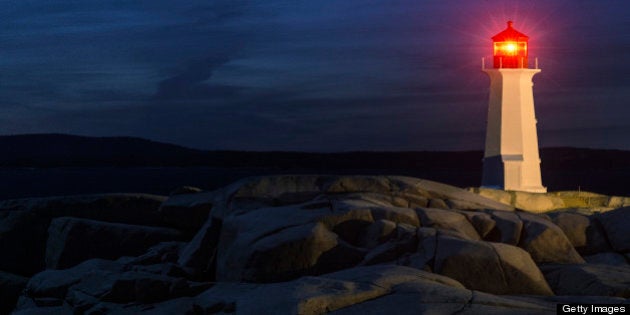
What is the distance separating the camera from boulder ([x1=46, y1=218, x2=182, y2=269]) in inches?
608

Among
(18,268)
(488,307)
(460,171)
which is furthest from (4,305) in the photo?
(460,171)

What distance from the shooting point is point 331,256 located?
11.3 m

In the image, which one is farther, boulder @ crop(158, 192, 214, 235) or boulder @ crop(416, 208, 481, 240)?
boulder @ crop(158, 192, 214, 235)

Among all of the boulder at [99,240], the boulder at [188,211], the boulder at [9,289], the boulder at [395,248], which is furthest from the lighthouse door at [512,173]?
the boulder at [395,248]

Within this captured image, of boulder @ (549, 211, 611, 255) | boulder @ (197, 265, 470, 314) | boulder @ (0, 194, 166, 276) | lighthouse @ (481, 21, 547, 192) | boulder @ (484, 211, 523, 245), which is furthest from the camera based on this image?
lighthouse @ (481, 21, 547, 192)

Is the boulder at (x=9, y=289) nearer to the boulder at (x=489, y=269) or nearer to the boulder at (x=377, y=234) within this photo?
the boulder at (x=377, y=234)

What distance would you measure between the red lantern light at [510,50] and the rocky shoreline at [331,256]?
1628cm

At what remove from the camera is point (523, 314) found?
8211mm

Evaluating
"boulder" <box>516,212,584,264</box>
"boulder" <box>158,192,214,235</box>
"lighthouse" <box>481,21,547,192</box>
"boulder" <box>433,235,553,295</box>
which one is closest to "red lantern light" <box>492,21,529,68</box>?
"lighthouse" <box>481,21,547,192</box>

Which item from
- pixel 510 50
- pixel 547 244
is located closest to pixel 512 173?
pixel 510 50

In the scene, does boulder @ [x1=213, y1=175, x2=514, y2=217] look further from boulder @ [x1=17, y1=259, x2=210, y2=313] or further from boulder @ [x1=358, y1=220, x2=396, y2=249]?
boulder @ [x1=17, y1=259, x2=210, y2=313]

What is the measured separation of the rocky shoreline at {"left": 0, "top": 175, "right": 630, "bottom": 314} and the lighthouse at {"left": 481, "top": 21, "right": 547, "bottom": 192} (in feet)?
50.7

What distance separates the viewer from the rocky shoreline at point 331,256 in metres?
9.00

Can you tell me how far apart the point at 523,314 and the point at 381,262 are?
3132mm
